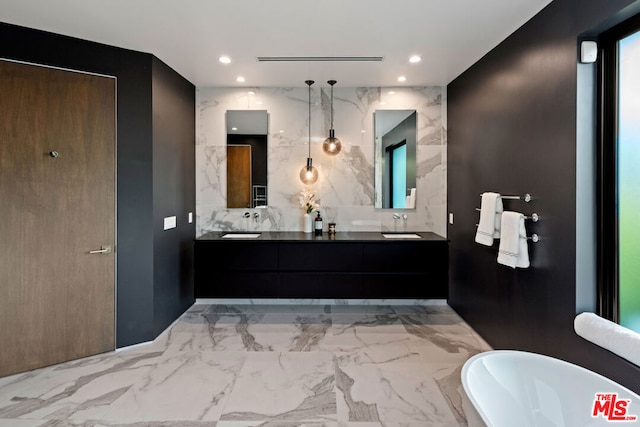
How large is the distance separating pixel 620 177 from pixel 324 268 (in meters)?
2.56

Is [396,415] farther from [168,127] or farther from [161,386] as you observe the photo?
[168,127]

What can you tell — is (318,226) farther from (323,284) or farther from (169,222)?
(169,222)

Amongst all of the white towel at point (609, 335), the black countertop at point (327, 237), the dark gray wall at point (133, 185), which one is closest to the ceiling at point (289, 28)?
the dark gray wall at point (133, 185)

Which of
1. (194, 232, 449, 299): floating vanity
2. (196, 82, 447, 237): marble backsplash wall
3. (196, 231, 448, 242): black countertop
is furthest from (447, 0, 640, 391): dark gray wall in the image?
(196, 82, 447, 237): marble backsplash wall

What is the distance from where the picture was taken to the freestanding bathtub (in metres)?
1.38

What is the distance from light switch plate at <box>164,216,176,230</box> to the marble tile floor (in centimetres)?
102

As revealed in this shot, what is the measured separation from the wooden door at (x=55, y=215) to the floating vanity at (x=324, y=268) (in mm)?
1073

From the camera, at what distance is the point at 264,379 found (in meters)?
2.54

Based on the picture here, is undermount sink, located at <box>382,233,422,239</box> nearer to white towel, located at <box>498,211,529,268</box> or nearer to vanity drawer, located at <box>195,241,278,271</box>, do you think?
vanity drawer, located at <box>195,241,278,271</box>

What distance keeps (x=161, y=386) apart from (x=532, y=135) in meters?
3.17

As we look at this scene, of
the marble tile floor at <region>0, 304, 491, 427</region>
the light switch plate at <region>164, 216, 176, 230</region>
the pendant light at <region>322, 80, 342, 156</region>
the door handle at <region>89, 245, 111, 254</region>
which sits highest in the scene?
the pendant light at <region>322, 80, 342, 156</region>

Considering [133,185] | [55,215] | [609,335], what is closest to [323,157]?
[133,185]

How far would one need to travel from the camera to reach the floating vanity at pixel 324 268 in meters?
3.71

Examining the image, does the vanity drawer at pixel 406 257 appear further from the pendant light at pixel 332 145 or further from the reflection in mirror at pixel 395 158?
the pendant light at pixel 332 145
